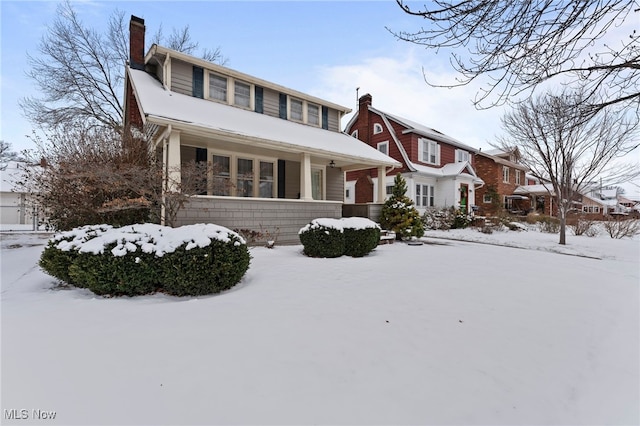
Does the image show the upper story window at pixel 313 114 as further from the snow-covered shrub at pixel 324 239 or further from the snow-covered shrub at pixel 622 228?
the snow-covered shrub at pixel 622 228

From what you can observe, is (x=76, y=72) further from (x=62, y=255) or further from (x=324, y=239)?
(x=324, y=239)

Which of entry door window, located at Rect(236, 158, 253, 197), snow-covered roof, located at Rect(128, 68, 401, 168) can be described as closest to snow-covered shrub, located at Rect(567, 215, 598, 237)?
snow-covered roof, located at Rect(128, 68, 401, 168)

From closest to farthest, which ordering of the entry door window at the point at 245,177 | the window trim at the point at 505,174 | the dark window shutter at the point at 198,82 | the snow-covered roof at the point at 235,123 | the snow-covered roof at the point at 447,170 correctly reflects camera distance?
the snow-covered roof at the point at 235,123 < the dark window shutter at the point at 198,82 < the entry door window at the point at 245,177 < the snow-covered roof at the point at 447,170 < the window trim at the point at 505,174

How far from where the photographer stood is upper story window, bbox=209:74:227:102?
35.3ft

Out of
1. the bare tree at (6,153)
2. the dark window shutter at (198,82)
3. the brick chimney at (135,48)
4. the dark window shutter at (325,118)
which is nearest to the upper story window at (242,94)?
the dark window shutter at (198,82)

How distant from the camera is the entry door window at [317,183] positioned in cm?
1327

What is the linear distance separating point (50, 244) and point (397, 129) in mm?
18650

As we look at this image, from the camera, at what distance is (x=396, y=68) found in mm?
6234

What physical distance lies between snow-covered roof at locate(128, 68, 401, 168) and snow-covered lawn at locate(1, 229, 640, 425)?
4.69 meters

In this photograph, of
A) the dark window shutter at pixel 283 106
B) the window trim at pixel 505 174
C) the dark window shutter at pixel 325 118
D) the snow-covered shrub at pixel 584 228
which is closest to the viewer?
the dark window shutter at pixel 283 106

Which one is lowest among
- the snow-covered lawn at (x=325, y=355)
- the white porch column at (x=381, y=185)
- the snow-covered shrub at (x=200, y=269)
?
the snow-covered lawn at (x=325, y=355)

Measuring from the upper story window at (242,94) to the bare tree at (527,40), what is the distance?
880 cm

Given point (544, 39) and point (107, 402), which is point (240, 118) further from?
point (107, 402)

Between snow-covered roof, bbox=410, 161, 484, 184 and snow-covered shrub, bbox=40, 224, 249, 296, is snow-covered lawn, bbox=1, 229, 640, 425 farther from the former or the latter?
snow-covered roof, bbox=410, 161, 484, 184
